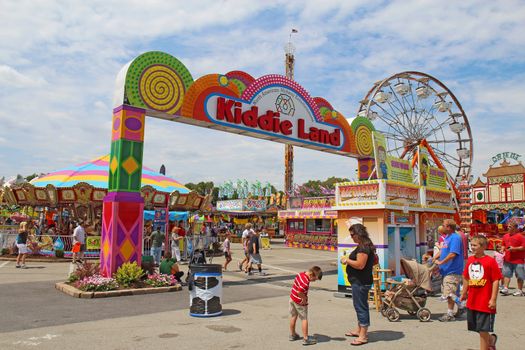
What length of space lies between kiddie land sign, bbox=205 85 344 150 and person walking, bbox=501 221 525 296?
6.40 m

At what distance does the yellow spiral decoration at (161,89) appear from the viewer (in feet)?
34.9

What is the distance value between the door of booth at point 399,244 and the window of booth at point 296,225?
67.7 feet

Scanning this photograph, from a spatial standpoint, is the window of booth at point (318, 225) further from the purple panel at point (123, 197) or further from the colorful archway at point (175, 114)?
the purple panel at point (123, 197)

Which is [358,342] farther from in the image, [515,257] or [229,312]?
[515,257]

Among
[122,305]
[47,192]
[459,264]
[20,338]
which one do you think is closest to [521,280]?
[459,264]

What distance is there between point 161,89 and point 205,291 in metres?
5.60

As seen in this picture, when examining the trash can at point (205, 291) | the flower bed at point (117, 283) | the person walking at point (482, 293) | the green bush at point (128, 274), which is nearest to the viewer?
the person walking at point (482, 293)

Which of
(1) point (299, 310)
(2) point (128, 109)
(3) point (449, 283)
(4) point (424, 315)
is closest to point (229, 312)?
(1) point (299, 310)

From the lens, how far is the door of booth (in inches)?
425

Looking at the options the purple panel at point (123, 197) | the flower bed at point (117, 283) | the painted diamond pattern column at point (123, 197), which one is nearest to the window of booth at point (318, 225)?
the flower bed at point (117, 283)

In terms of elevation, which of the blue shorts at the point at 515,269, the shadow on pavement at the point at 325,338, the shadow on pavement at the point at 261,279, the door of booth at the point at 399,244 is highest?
the door of booth at the point at 399,244

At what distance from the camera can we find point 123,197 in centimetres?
1013

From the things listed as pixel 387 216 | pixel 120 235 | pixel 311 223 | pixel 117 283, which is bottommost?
pixel 117 283

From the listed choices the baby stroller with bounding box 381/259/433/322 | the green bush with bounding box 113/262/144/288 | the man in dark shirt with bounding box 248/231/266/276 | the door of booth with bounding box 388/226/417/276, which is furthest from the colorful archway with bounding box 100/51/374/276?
the baby stroller with bounding box 381/259/433/322
